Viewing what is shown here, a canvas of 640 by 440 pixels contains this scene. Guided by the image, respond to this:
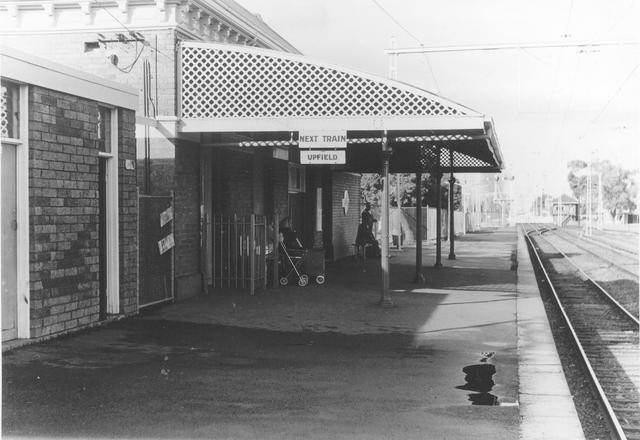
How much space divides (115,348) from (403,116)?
568cm

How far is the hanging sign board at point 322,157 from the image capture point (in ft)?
37.1

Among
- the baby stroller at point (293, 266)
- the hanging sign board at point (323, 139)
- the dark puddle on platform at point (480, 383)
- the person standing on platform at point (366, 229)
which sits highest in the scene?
the hanging sign board at point (323, 139)

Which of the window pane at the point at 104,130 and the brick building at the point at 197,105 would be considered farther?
the brick building at the point at 197,105

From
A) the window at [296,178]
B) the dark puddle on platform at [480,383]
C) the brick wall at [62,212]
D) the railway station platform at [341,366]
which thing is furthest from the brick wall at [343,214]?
the dark puddle on platform at [480,383]

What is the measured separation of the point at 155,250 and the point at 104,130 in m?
2.34

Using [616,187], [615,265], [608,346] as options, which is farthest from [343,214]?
[616,187]

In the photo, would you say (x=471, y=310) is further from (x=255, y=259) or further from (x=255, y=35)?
(x=255, y=35)

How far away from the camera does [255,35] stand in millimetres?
15547

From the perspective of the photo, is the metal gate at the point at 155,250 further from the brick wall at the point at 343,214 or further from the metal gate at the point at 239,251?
the brick wall at the point at 343,214

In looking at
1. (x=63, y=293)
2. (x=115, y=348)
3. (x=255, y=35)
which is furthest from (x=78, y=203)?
(x=255, y=35)

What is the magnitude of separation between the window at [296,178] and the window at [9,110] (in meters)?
10.7

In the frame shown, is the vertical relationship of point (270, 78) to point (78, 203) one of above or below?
above

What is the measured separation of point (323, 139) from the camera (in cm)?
1148

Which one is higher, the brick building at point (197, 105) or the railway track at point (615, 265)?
the brick building at point (197, 105)
